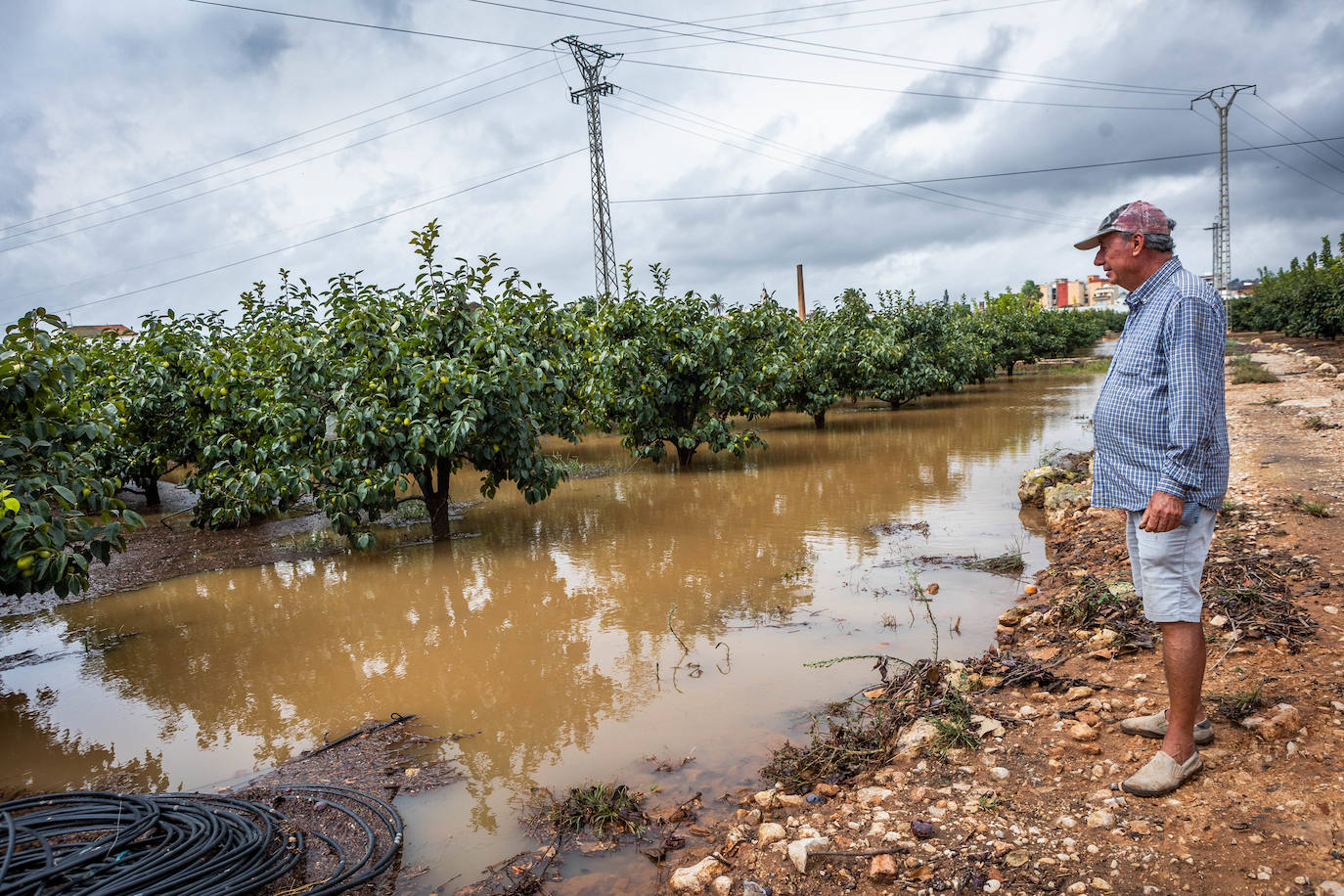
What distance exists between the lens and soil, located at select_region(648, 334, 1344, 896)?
254cm

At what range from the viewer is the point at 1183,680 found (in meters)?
2.81

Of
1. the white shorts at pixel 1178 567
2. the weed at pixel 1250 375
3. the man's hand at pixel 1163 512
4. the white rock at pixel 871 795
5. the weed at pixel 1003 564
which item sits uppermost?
the man's hand at pixel 1163 512

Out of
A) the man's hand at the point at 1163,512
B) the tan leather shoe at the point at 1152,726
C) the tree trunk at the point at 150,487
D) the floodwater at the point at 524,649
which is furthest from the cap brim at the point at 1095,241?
the tree trunk at the point at 150,487

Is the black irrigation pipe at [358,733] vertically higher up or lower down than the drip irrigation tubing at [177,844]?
lower down

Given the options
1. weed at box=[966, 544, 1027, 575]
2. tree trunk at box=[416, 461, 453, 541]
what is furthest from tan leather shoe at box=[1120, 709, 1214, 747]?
tree trunk at box=[416, 461, 453, 541]

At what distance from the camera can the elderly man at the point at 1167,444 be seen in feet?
8.87

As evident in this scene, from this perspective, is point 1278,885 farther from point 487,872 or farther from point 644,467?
point 644,467

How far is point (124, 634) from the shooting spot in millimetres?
6371

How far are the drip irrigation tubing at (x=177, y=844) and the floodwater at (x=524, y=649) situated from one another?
0.25m

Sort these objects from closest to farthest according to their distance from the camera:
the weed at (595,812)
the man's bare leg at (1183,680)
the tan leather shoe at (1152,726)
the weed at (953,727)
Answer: the man's bare leg at (1183,680) < the tan leather shoe at (1152,726) < the weed at (595,812) < the weed at (953,727)

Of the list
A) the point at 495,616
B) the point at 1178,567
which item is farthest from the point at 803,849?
the point at 495,616

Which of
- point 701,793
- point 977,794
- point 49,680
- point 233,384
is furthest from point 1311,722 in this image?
point 233,384

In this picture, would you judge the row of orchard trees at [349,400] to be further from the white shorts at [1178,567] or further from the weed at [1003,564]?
the white shorts at [1178,567]

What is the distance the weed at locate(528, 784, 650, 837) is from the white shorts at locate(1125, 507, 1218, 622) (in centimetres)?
214
